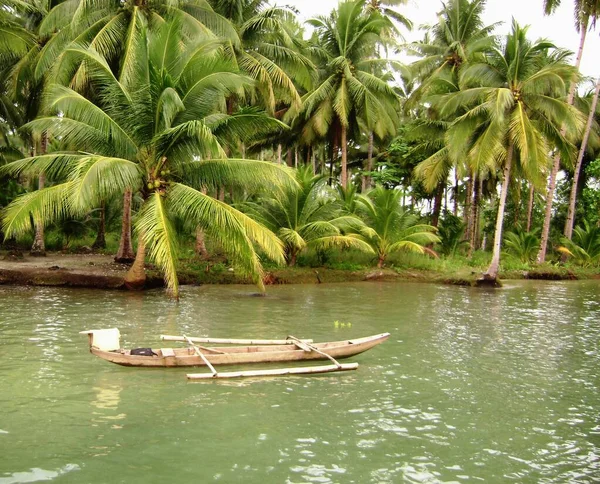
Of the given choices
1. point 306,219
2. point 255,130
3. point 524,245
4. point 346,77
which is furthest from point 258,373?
point 524,245

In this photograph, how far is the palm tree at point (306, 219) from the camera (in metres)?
21.3

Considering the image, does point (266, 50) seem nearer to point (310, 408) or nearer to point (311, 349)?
point (311, 349)

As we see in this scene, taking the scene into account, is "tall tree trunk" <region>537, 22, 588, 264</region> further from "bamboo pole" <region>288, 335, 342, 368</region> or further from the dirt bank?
"bamboo pole" <region>288, 335, 342, 368</region>

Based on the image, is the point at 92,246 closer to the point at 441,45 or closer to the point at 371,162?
the point at 371,162

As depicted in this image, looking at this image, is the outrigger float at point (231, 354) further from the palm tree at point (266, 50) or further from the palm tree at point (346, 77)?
the palm tree at point (346, 77)

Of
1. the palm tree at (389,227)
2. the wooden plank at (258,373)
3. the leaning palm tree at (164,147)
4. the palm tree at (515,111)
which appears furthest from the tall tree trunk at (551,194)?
the wooden plank at (258,373)

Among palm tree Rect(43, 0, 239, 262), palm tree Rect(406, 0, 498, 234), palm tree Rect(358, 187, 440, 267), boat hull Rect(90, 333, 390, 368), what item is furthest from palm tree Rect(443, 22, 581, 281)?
boat hull Rect(90, 333, 390, 368)

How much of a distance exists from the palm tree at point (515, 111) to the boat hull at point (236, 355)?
12880 mm

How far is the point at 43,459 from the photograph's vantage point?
5.77m

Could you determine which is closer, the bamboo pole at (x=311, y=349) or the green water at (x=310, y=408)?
the green water at (x=310, y=408)

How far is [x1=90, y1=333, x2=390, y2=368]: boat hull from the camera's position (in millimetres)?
8602

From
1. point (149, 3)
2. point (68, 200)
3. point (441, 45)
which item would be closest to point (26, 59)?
point (149, 3)

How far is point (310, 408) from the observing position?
24.5ft

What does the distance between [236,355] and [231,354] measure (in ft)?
Answer: 0.29
